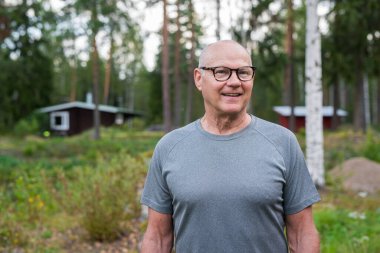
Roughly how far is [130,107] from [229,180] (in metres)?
62.8

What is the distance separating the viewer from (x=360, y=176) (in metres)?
10.9

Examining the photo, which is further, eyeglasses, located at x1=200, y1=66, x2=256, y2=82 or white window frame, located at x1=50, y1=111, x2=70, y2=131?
white window frame, located at x1=50, y1=111, x2=70, y2=131

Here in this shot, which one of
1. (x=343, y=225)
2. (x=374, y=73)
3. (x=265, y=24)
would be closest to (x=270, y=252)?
(x=343, y=225)

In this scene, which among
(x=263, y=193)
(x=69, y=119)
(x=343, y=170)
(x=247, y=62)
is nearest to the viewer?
(x=263, y=193)

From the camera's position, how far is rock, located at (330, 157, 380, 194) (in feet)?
34.3

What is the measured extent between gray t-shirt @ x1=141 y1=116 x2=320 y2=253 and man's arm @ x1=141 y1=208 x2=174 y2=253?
119 millimetres

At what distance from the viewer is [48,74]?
43.8 metres

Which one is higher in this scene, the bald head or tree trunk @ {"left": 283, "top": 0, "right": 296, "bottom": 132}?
tree trunk @ {"left": 283, "top": 0, "right": 296, "bottom": 132}

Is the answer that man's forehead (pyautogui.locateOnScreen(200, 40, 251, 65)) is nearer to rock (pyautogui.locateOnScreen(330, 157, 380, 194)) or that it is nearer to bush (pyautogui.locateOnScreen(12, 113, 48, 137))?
rock (pyautogui.locateOnScreen(330, 157, 380, 194))

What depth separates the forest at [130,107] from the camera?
673cm

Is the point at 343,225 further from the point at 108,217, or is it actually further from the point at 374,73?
the point at 374,73

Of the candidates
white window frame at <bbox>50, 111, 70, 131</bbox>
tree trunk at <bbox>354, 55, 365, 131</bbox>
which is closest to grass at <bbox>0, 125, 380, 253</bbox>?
tree trunk at <bbox>354, 55, 365, 131</bbox>

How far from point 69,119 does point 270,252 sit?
42.2 metres

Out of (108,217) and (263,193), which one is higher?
(263,193)
